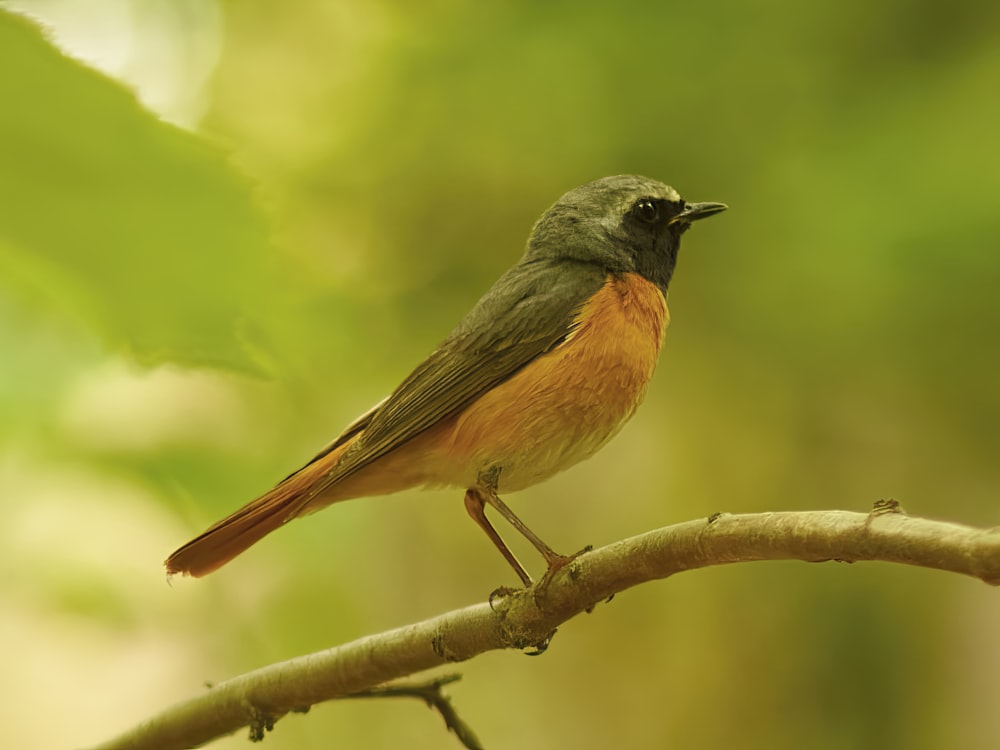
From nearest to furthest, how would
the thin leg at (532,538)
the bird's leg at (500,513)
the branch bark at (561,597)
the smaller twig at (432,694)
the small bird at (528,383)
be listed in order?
the branch bark at (561,597) < the thin leg at (532,538) < the smaller twig at (432,694) < the bird's leg at (500,513) < the small bird at (528,383)

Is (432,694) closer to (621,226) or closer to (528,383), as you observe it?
(528,383)

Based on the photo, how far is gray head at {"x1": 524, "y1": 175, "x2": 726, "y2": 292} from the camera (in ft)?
9.96

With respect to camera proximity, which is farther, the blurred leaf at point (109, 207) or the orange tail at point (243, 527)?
the orange tail at point (243, 527)

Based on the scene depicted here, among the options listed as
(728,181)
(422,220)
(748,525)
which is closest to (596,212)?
(728,181)

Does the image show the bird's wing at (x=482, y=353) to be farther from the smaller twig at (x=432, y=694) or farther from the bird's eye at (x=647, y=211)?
the smaller twig at (x=432, y=694)

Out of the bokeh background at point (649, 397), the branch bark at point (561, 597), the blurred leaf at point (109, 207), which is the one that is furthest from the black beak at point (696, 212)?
the blurred leaf at point (109, 207)

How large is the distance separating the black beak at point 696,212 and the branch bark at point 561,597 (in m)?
1.21

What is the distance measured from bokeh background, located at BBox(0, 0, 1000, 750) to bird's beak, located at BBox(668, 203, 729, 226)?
59cm

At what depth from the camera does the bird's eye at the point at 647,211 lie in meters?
3.02

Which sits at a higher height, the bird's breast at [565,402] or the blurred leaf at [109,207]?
the bird's breast at [565,402]

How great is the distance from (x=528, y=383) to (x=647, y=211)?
645mm

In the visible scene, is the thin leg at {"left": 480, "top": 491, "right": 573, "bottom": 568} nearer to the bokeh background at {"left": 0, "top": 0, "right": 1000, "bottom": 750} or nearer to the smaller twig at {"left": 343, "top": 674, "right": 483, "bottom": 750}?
the smaller twig at {"left": 343, "top": 674, "right": 483, "bottom": 750}

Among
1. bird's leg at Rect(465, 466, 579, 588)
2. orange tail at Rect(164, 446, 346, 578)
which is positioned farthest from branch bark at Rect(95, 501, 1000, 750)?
orange tail at Rect(164, 446, 346, 578)

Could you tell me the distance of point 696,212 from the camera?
2934 millimetres
